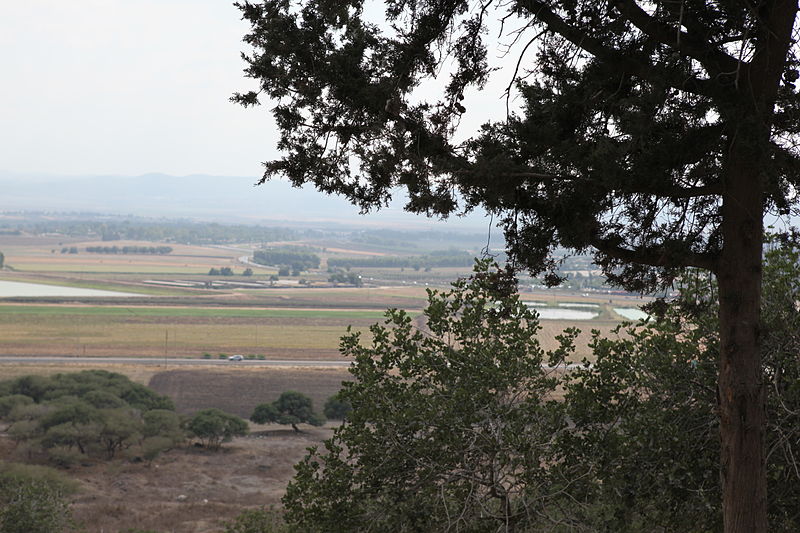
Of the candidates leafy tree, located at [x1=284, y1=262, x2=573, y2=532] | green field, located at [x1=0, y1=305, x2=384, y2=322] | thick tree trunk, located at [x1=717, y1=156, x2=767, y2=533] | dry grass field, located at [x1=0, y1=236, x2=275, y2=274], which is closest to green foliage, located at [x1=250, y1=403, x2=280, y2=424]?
leafy tree, located at [x1=284, y1=262, x2=573, y2=532]

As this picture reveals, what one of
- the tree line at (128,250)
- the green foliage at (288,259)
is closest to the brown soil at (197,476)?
the green foliage at (288,259)

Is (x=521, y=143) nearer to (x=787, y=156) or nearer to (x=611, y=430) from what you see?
(x=787, y=156)

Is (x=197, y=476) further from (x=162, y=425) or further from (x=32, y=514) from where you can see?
(x=32, y=514)

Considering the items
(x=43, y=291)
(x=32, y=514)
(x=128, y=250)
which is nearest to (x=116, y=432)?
(x=32, y=514)

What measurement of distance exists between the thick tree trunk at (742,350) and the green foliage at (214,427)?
3342 centimetres

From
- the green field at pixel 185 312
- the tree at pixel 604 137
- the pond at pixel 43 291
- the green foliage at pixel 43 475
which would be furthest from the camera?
the pond at pixel 43 291

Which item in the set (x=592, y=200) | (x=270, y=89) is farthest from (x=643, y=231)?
(x=270, y=89)

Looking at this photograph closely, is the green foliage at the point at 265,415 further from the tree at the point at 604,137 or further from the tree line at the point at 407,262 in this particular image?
the tree line at the point at 407,262

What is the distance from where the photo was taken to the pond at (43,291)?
10519 centimetres

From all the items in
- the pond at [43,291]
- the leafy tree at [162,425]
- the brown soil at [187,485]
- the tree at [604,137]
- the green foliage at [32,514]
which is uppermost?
the tree at [604,137]

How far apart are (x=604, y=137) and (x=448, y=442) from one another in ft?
11.8

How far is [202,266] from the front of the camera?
159625 millimetres

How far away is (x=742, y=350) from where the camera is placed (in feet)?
23.1

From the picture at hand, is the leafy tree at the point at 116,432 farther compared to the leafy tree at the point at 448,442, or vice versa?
the leafy tree at the point at 116,432
